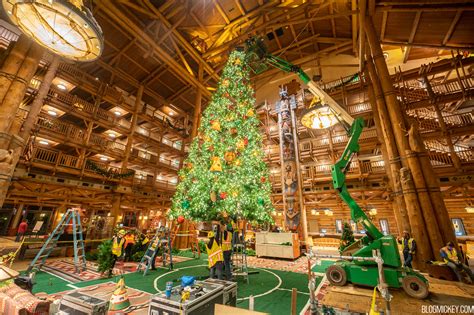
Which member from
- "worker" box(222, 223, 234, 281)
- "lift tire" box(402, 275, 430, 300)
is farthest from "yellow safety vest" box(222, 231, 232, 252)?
"lift tire" box(402, 275, 430, 300)

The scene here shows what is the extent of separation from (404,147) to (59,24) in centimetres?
998

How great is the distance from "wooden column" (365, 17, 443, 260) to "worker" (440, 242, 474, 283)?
39 cm

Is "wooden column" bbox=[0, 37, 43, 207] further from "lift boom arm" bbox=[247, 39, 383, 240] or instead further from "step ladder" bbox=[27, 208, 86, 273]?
"lift boom arm" bbox=[247, 39, 383, 240]

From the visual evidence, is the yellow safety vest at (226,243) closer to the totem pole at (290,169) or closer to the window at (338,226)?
the totem pole at (290,169)

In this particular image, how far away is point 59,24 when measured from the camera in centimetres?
397

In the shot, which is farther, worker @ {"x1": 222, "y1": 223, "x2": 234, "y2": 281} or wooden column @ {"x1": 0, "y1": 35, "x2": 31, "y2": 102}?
worker @ {"x1": 222, "y1": 223, "x2": 234, "y2": 281}

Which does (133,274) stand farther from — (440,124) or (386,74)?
(440,124)

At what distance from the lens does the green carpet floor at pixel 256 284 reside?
4.15 meters

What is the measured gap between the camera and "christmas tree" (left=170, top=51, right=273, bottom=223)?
7.26m

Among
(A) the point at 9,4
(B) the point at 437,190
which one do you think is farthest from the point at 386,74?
(A) the point at 9,4

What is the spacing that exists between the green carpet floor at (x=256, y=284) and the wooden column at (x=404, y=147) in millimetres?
3914

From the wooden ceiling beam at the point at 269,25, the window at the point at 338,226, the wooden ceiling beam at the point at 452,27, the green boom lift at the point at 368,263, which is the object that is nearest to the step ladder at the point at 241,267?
the green boom lift at the point at 368,263

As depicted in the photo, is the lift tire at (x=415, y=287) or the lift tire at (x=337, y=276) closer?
the lift tire at (x=415, y=287)

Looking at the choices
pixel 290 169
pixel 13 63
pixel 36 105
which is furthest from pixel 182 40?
pixel 290 169
